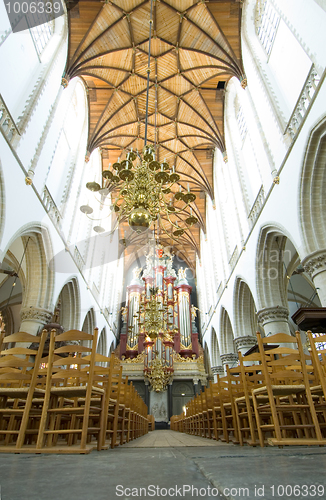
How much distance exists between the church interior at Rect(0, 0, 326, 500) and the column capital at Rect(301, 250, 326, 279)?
23mm

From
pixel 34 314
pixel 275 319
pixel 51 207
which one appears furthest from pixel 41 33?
pixel 275 319

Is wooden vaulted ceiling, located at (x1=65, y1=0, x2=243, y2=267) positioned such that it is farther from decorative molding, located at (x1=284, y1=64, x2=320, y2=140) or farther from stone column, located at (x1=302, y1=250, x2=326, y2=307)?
stone column, located at (x1=302, y1=250, x2=326, y2=307)

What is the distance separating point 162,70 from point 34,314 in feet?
37.6

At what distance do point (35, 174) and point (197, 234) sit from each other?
15.4m

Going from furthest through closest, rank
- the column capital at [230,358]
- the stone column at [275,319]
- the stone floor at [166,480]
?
the column capital at [230,358] → the stone column at [275,319] → the stone floor at [166,480]

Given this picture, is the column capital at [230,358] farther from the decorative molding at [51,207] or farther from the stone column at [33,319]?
the decorative molding at [51,207]

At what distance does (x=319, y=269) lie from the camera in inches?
258

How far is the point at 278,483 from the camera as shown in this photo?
1.17m

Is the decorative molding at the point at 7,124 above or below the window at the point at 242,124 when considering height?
below

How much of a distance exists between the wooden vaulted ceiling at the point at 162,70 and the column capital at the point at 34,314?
581cm

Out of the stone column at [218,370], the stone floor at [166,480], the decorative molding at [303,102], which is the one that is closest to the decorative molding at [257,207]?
the decorative molding at [303,102]

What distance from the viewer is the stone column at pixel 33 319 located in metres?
9.11

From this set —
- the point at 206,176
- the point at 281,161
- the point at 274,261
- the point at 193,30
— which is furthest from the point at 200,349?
the point at 193,30

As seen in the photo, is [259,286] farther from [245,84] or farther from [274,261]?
[245,84]
